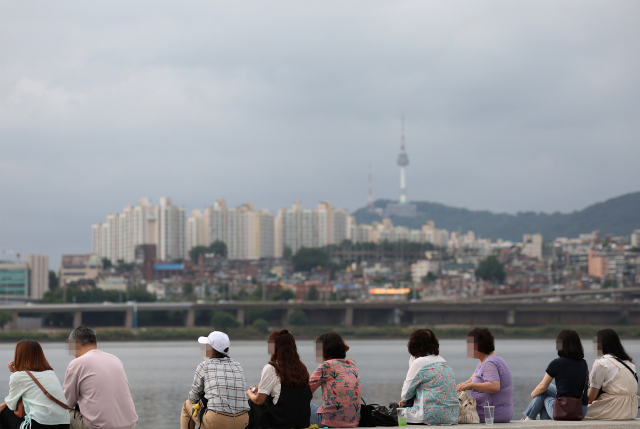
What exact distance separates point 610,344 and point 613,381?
39cm

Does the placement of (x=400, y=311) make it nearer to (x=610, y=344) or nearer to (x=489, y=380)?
(x=610, y=344)

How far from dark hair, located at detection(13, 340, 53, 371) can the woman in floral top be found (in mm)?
2374

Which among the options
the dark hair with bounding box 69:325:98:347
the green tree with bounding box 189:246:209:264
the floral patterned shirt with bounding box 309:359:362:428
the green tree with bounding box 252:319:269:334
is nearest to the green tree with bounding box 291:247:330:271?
the green tree with bounding box 189:246:209:264

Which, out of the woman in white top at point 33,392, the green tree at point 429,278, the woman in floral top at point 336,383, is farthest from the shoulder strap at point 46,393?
the green tree at point 429,278

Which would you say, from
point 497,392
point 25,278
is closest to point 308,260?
point 25,278

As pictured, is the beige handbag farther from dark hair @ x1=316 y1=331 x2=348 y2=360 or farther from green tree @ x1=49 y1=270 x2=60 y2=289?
green tree @ x1=49 y1=270 x2=60 y2=289

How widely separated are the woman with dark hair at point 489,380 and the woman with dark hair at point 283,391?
5.67ft

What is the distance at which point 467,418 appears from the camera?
8.38 meters

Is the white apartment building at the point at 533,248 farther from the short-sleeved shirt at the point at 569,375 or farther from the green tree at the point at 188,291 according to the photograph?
the short-sleeved shirt at the point at 569,375

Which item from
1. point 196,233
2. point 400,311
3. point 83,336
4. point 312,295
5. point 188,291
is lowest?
point 400,311

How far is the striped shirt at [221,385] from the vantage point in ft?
24.4

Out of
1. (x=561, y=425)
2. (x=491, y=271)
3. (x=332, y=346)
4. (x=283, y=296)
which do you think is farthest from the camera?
(x=491, y=271)

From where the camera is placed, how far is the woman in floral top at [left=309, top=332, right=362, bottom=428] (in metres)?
7.84

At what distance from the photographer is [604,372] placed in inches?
344
